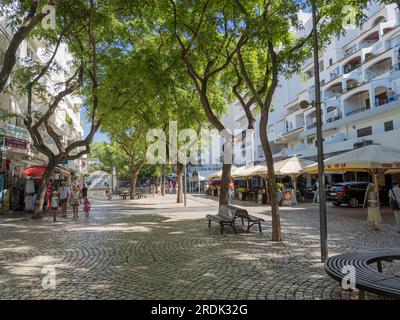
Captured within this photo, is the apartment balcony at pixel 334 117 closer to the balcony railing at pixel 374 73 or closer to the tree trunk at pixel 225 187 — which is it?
the balcony railing at pixel 374 73

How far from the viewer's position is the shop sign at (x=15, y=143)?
1689 centimetres

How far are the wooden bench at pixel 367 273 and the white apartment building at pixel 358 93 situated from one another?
17393mm

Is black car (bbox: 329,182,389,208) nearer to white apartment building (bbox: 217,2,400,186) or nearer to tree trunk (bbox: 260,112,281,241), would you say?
white apartment building (bbox: 217,2,400,186)

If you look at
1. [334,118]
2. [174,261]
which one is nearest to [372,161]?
[174,261]

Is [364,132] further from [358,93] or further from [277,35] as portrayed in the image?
[277,35]

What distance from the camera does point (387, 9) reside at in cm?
3077

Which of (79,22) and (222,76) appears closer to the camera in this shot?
(79,22)

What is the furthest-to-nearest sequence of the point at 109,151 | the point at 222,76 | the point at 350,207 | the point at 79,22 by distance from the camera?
1. the point at 109,151
2. the point at 350,207
3. the point at 222,76
4. the point at 79,22

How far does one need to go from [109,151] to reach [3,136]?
131ft

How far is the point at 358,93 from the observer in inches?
1276

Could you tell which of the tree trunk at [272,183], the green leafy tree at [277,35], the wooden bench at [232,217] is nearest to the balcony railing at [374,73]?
the green leafy tree at [277,35]

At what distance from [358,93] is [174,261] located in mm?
30876
